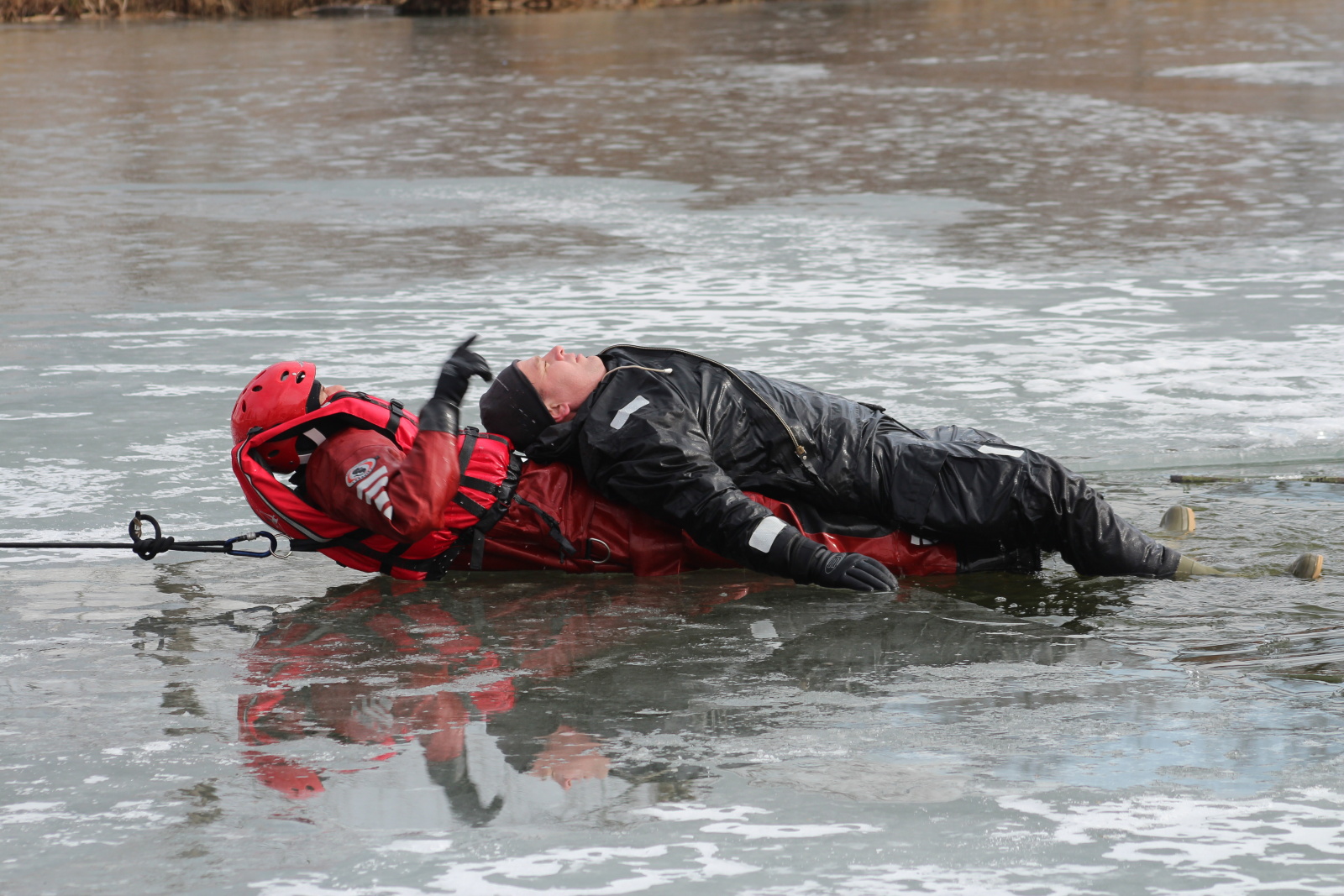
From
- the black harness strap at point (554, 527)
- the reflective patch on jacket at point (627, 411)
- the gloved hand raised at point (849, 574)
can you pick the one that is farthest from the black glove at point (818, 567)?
the black harness strap at point (554, 527)

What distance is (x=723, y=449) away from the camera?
4.11 meters

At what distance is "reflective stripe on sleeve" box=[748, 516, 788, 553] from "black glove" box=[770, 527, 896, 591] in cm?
1

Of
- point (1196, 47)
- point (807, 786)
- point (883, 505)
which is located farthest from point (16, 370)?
point (1196, 47)

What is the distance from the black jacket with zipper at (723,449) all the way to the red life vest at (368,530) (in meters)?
0.15

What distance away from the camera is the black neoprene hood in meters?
4.09

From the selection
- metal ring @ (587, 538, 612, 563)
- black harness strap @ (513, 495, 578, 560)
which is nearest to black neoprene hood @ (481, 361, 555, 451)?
black harness strap @ (513, 495, 578, 560)

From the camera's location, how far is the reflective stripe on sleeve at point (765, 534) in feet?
12.5

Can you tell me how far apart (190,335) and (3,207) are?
14.9ft

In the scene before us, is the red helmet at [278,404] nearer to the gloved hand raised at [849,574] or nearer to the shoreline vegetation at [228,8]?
the gloved hand raised at [849,574]

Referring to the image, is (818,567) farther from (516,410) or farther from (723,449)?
(516,410)

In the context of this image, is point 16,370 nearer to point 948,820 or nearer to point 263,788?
point 263,788

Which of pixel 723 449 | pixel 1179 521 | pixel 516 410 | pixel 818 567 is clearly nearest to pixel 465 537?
pixel 516 410

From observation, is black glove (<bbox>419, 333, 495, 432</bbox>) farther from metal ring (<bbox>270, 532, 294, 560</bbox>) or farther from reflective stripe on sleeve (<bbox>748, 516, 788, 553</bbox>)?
reflective stripe on sleeve (<bbox>748, 516, 788, 553</bbox>)

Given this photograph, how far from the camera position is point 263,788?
279cm
